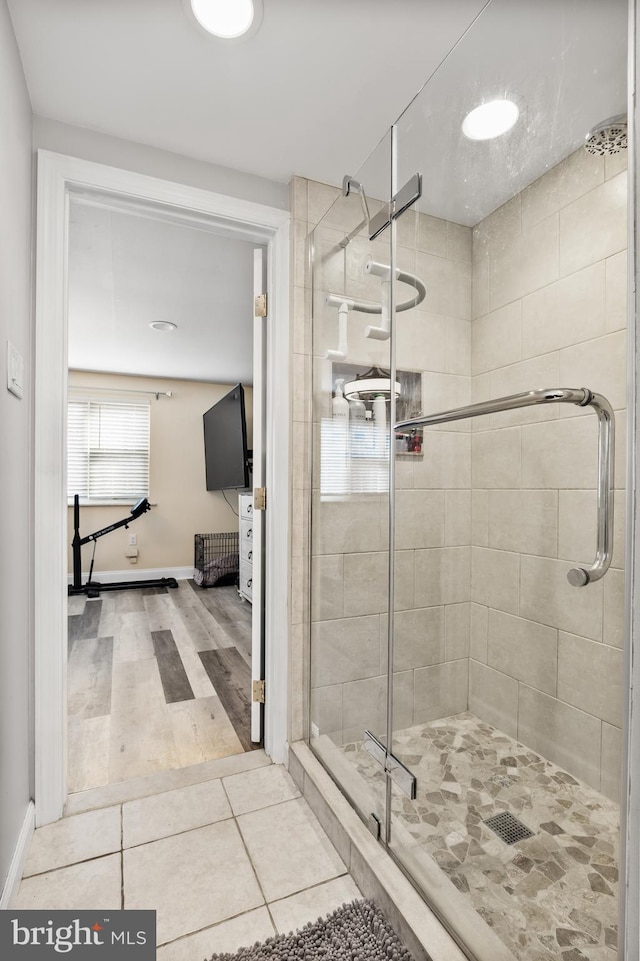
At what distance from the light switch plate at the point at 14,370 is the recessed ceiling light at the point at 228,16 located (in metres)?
0.98

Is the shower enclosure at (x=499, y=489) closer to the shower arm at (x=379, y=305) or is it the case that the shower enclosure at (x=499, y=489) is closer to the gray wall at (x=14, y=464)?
the shower arm at (x=379, y=305)

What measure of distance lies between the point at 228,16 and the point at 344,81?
37 cm

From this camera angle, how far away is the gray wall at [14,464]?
118cm

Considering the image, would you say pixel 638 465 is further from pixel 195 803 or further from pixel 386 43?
pixel 195 803

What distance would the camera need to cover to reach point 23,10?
3.92 feet

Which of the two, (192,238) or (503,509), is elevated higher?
(192,238)

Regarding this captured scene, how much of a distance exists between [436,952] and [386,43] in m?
2.22

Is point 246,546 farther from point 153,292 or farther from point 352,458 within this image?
point 352,458

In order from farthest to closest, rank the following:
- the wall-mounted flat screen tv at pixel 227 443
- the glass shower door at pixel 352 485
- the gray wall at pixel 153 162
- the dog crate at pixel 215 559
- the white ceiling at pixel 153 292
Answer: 1. the dog crate at pixel 215 559
2. the wall-mounted flat screen tv at pixel 227 443
3. the white ceiling at pixel 153 292
4. the gray wall at pixel 153 162
5. the glass shower door at pixel 352 485

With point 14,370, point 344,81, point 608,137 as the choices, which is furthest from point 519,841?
point 344,81

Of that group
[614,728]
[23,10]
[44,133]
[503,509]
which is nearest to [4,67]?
[23,10]

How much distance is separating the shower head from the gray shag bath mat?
1.65 m

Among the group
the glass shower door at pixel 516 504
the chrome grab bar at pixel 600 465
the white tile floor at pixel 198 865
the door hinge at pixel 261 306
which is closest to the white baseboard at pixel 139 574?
the white tile floor at pixel 198 865

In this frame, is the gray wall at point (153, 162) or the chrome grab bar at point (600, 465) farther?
the gray wall at point (153, 162)
